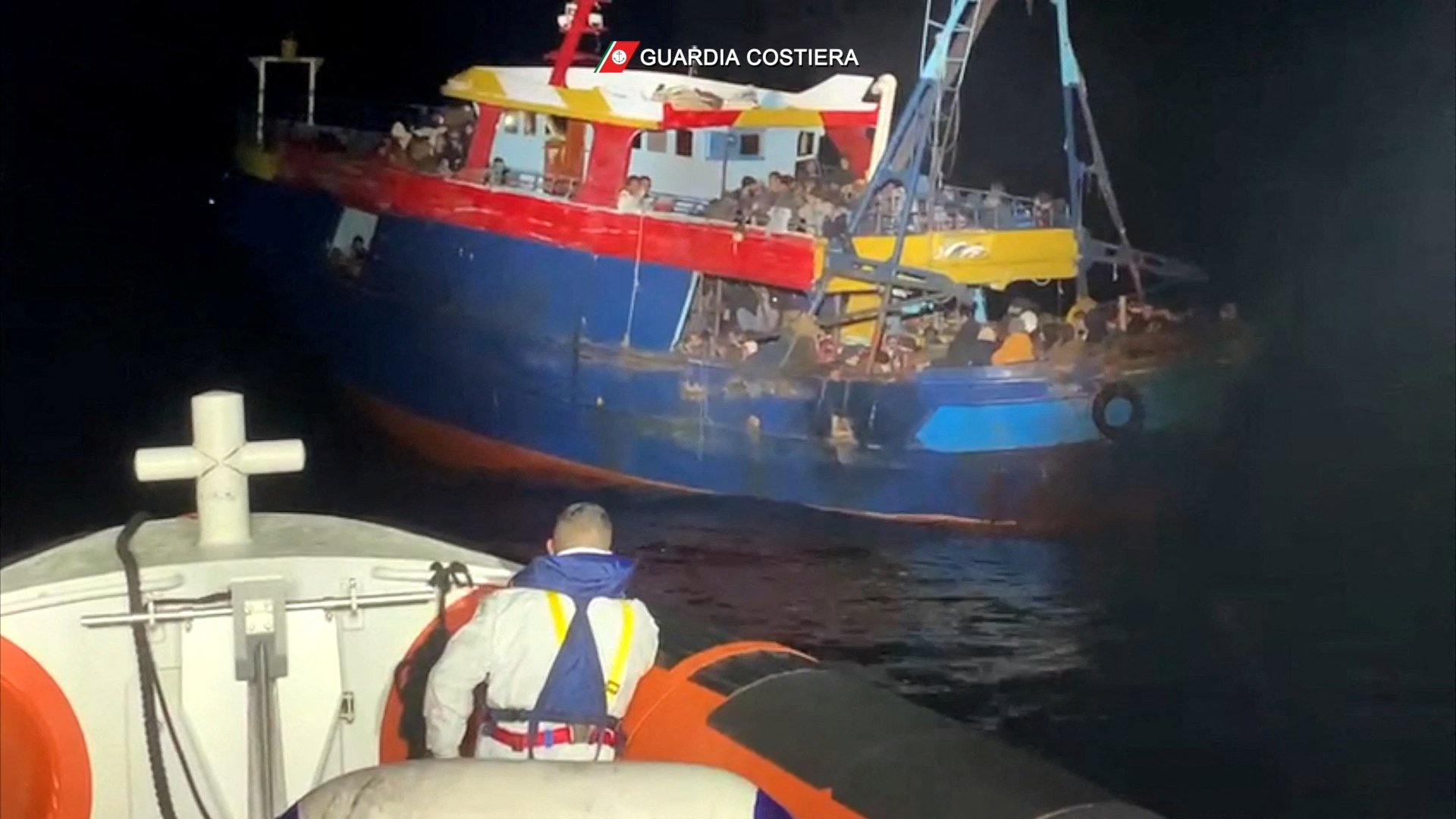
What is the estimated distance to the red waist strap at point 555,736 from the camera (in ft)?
4.99

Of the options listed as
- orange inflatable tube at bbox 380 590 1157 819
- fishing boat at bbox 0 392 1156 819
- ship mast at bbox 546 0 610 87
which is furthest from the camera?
ship mast at bbox 546 0 610 87

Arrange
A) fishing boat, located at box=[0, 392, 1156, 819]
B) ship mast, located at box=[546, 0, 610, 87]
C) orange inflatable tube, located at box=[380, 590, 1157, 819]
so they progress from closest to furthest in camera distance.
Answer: orange inflatable tube, located at box=[380, 590, 1157, 819] → fishing boat, located at box=[0, 392, 1156, 819] → ship mast, located at box=[546, 0, 610, 87]

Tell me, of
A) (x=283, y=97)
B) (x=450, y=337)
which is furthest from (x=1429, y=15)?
(x=283, y=97)

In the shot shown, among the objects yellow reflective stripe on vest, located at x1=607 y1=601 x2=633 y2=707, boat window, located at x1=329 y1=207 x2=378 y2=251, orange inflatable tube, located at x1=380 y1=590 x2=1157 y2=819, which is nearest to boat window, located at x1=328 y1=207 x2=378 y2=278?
boat window, located at x1=329 y1=207 x2=378 y2=251

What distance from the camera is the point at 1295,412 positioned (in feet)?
5.82

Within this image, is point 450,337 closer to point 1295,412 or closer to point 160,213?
point 160,213

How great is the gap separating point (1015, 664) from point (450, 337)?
77cm

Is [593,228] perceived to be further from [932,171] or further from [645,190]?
[932,171]

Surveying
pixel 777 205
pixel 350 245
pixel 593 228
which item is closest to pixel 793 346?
pixel 777 205

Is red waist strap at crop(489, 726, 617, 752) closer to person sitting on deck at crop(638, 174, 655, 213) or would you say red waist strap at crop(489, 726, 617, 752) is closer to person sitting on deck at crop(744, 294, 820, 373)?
person sitting on deck at crop(744, 294, 820, 373)

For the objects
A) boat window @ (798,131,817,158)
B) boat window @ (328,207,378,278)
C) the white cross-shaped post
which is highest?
boat window @ (798,131,817,158)

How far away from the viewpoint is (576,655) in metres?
1.51

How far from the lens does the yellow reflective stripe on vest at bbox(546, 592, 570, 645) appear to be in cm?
151

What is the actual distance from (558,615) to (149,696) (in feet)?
1.46
